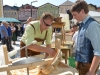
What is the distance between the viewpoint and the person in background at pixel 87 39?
179cm

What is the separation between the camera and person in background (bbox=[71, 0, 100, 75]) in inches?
70.4

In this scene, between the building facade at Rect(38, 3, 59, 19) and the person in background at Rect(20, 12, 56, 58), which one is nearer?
the person in background at Rect(20, 12, 56, 58)

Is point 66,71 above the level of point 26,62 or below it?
below

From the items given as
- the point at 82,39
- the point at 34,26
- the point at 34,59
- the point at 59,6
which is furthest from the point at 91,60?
the point at 59,6

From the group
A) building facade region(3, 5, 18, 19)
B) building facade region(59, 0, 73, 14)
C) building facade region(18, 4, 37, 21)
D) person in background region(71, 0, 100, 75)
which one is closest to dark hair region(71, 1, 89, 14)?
person in background region(71, 0, 100, 75)

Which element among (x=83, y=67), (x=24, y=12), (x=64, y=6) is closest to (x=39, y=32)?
(x=83, y=67)

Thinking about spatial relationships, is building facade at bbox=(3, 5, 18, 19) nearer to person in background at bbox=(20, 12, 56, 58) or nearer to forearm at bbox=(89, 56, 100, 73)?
person in background at bbox=(20, 12, 56, 58)

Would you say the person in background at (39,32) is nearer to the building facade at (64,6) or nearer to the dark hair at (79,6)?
the dark hair at (79,6)

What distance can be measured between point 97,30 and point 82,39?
175mm

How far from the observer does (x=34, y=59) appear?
179cm

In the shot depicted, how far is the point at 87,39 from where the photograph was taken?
73.9 inches

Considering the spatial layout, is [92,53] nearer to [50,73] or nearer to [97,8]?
[50,73]

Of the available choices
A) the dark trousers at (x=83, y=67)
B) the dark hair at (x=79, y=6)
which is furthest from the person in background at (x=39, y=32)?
the dark hair at (x=79, y=6)

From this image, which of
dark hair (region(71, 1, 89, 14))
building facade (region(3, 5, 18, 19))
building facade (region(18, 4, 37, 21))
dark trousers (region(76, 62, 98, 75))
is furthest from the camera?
building facade (region(3, 5, 18, 19))
